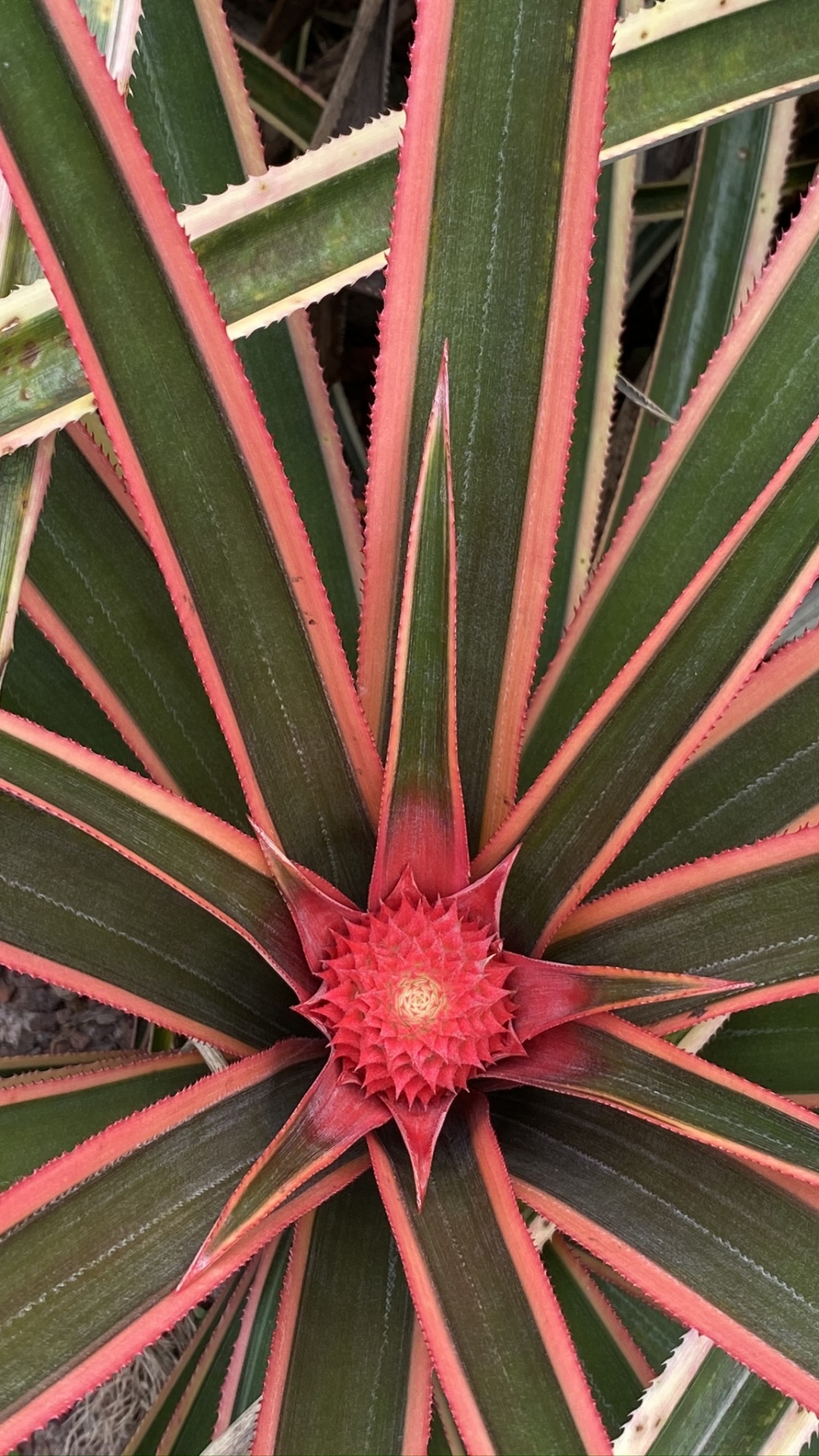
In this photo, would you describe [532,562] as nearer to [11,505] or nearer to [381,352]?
[381,352]

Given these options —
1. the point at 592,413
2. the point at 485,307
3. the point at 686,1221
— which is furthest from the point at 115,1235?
the point at 592,413

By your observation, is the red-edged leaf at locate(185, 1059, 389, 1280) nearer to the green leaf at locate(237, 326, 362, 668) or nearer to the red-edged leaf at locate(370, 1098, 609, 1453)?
the red-edged leaf at locate(370, 1098, 609, 1453)

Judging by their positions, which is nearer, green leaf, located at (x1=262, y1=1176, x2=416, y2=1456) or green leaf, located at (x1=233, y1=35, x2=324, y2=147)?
green leaf, located at (x1=262, y1=1176, x2=416, y2=1456)

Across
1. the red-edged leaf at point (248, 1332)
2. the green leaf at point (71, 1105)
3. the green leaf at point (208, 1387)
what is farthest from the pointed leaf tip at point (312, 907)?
the green leaf at point (208, 1387)

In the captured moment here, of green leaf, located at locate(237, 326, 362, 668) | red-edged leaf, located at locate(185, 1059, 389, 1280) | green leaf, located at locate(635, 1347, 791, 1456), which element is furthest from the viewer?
green leaf, located at locate(237, 326, 362, 668)

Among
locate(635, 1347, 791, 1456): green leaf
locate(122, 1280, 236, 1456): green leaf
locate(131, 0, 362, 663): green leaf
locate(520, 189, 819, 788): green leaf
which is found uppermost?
locate(131, 0, 362, 663): green leaf

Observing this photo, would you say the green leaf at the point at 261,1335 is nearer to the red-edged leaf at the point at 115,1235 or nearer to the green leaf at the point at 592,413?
the red-edged leaf at the point at 115,1235

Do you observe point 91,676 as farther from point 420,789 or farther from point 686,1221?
point 686,1221

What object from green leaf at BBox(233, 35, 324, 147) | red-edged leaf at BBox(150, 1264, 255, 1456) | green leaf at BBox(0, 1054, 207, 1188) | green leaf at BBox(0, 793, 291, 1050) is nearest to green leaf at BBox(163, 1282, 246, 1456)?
red-edged leaf at BBox(150, 1264, 255, 1456)
